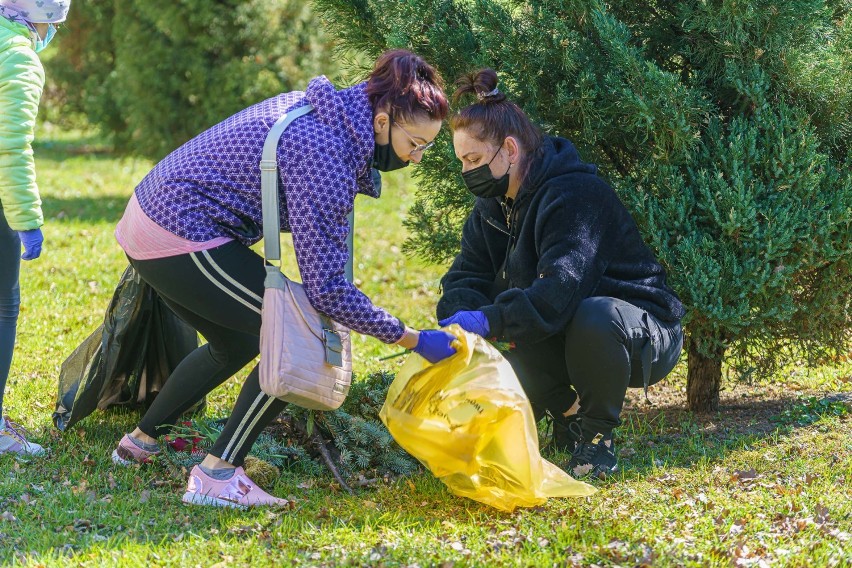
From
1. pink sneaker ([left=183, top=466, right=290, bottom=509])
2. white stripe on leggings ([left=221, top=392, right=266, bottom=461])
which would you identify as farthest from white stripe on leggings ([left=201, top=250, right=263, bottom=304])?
pink sneaker ([left=183, top=466, right=290, bottom=509])

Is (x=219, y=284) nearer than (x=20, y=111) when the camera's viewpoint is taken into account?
Yes

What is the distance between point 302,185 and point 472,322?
2.96ft

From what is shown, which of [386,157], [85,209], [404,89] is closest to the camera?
[404,89]

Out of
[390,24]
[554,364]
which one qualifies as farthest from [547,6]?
[554,364]

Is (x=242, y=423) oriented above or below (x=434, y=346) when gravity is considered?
below

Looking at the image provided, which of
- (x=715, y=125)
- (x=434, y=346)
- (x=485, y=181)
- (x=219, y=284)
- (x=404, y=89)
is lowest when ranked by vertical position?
(x=434, y=346)

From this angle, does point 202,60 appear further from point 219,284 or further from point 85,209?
point 219,284

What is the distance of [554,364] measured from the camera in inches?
159

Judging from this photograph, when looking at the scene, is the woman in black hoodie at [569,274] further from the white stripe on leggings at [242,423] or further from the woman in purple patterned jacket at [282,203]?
the white stripe on leggings at [242,423]

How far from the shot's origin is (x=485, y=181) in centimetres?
377

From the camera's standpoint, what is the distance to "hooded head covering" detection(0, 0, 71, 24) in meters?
3.60

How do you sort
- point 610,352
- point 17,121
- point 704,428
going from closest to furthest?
1. point 17,121
2. point 610,352
3. point 704,428

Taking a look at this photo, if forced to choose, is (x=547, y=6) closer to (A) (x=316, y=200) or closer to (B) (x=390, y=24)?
(B) (x=390, y=24)

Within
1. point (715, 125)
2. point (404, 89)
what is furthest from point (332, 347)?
point (715, 125)
